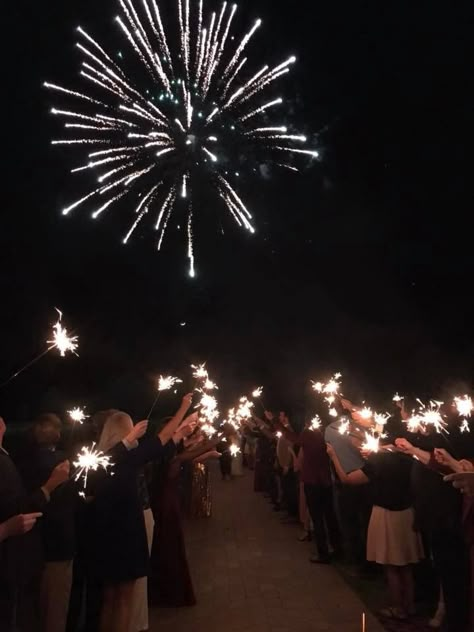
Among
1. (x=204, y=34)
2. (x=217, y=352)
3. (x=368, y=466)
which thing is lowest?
(x=368, y=466)

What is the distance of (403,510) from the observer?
25.8ft

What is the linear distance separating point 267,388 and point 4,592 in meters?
23.7

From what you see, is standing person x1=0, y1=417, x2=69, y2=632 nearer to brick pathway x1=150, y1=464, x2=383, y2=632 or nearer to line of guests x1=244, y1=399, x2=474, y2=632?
line of guests x1=244, y1=399, x2=474, y2=632

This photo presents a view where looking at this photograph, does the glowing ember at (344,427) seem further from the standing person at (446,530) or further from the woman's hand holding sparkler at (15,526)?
the woman's hand holding sparkler at (15,526)

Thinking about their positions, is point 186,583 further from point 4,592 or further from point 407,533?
point 4,592

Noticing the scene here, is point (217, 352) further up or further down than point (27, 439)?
further up

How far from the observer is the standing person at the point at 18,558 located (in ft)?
13.6

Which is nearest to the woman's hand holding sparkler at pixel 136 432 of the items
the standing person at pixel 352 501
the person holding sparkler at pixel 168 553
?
the person holding sparkler at pixel 168 553

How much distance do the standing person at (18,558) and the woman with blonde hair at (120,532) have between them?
0.63 m

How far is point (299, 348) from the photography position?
28.2 meters

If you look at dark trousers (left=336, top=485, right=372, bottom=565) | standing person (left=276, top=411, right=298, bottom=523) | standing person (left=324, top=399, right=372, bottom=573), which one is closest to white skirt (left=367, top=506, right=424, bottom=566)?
standing person (left=324, top=399, right=372, bottom=573)

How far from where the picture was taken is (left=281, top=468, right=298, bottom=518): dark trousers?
15.5 m

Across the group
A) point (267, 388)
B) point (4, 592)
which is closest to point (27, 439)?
point (4, 592)

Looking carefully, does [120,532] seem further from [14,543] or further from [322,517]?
[322,517]
